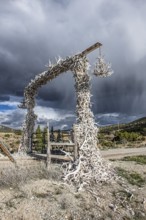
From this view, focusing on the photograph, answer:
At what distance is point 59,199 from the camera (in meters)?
10.3

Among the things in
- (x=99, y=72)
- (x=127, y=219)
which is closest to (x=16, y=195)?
(x=127, y=219)

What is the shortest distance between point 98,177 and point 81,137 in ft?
6.16

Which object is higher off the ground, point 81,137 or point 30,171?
point 81,137

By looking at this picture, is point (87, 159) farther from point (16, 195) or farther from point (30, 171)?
point (16, 195)

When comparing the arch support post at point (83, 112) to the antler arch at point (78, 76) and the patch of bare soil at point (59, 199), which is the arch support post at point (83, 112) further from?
the patch of bare soil at point (59, 199)

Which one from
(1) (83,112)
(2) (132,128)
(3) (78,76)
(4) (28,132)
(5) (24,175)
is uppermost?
(2) (132,128)

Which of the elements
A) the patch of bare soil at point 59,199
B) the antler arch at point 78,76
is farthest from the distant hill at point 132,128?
the patch of bare soil at point 59,199

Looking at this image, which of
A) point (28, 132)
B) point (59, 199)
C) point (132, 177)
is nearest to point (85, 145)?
point (132, 177)

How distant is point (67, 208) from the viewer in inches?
383

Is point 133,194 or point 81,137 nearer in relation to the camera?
point 133,194

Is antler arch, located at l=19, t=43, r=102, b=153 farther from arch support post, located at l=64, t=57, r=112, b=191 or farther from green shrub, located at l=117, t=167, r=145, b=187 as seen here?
green shrub, located at l=117, t=167, r=145, b=187

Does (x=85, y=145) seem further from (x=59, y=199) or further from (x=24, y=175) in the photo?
(x=59, y=199)

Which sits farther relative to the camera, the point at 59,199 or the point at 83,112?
the point at 83,112

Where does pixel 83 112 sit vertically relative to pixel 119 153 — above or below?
above
